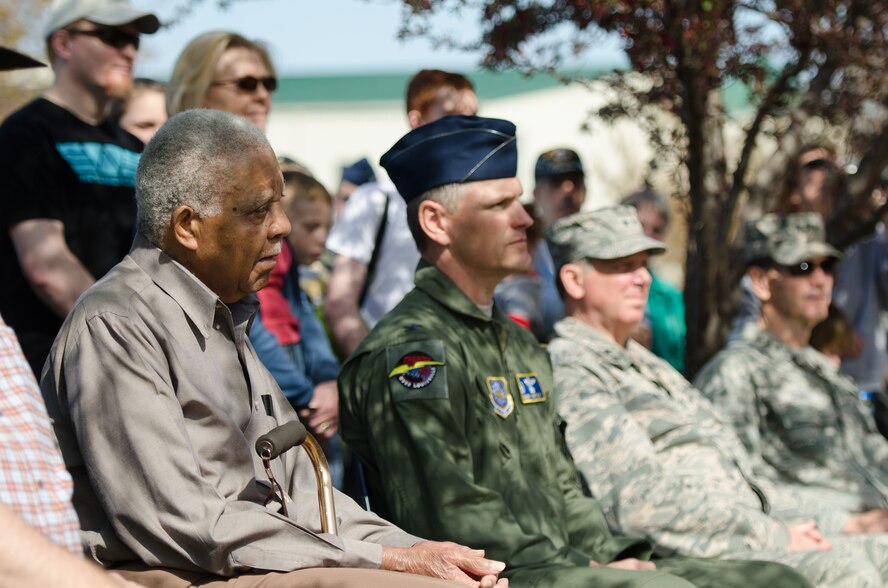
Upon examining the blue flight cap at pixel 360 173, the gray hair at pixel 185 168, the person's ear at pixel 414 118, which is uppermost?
the person's ear at pixel 414 118

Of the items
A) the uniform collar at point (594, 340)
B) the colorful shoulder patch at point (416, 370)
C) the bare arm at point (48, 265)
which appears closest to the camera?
the colorful shoulder patch at point (416, 370)

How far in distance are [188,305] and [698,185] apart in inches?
139

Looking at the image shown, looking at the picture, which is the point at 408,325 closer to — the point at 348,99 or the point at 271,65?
the point at 271,65

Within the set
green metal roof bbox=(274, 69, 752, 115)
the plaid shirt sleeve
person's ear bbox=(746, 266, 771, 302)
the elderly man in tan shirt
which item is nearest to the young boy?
the elderly man in tan shirt

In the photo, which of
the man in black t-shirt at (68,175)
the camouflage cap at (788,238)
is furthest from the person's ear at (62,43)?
the camouflage cap at (788,238)

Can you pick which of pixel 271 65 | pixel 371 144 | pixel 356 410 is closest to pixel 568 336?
pixel 356 410

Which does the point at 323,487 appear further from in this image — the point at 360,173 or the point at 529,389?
the point at 360,173

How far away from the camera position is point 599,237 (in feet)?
18.1

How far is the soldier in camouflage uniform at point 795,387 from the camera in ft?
19.0

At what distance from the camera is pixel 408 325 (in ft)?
14.7

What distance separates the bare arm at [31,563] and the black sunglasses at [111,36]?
10.9 ft

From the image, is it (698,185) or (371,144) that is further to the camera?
(371,144)

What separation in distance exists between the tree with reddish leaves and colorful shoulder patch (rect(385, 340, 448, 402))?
193 cm

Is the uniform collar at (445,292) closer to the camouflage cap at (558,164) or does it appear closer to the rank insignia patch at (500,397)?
the rank insignia patch at (500,397)
